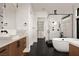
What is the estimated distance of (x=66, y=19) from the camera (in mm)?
9852

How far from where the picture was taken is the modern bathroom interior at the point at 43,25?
5.89 metres

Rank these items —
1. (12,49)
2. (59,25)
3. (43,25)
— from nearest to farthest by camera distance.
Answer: (12,49), (59,25), (43,25)

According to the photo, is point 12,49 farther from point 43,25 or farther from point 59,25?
point 43,25

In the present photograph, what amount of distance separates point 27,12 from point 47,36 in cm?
385

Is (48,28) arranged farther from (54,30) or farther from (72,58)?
(72,58)

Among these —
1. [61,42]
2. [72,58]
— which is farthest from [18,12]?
[72,58]

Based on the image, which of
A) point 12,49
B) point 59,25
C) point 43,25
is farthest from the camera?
point 43,25

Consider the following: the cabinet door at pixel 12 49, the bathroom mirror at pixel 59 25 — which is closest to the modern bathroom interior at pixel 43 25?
the bathroom mirror at pixel 59 25

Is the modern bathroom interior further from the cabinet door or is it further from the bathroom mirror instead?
the cabinet door

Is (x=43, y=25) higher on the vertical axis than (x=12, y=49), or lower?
higher

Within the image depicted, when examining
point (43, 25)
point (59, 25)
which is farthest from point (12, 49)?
point (43, 25)

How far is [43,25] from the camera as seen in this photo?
12.0m

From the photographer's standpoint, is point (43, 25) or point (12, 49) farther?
point (43, 25)

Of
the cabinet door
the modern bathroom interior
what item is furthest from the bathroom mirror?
the cabinet door
